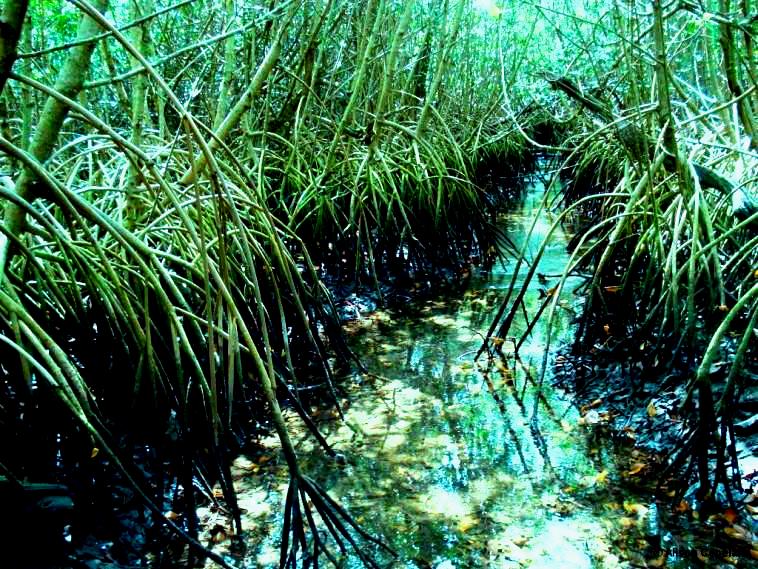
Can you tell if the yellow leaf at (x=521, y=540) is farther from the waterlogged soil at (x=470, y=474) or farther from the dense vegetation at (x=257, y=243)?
the dense vegetation at (x=257, y=243)

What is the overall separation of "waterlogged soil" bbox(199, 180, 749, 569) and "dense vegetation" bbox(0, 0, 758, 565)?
0.20 metres

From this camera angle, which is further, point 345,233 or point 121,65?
point 121,65

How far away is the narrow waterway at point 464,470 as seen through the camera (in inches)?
104

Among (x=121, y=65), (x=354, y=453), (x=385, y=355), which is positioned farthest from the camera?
(x=121, y=65)

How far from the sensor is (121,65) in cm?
786

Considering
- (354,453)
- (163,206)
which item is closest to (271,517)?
(354,453)

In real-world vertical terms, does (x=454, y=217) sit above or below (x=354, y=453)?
above

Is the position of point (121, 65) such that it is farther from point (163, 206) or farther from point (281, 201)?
point (163, 206)

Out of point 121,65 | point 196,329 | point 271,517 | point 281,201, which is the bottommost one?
point 271,517

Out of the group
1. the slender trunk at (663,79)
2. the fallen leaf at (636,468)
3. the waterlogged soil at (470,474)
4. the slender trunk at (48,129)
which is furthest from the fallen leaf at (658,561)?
the slender trunk at (48,129)

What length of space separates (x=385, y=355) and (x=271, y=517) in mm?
2073

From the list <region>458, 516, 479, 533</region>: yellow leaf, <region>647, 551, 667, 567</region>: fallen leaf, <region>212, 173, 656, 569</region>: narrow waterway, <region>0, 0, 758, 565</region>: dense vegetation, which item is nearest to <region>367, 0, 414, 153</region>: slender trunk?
<region>0, 0, 758, 565</region>: dense vegetation

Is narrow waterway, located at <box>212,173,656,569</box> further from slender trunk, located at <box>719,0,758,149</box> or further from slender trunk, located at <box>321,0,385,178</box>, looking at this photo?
slender trunk, located at <box>321,0,385,178</box>

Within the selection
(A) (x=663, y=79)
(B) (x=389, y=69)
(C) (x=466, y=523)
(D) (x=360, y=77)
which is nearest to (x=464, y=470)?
(C) (x=466, y=523)
